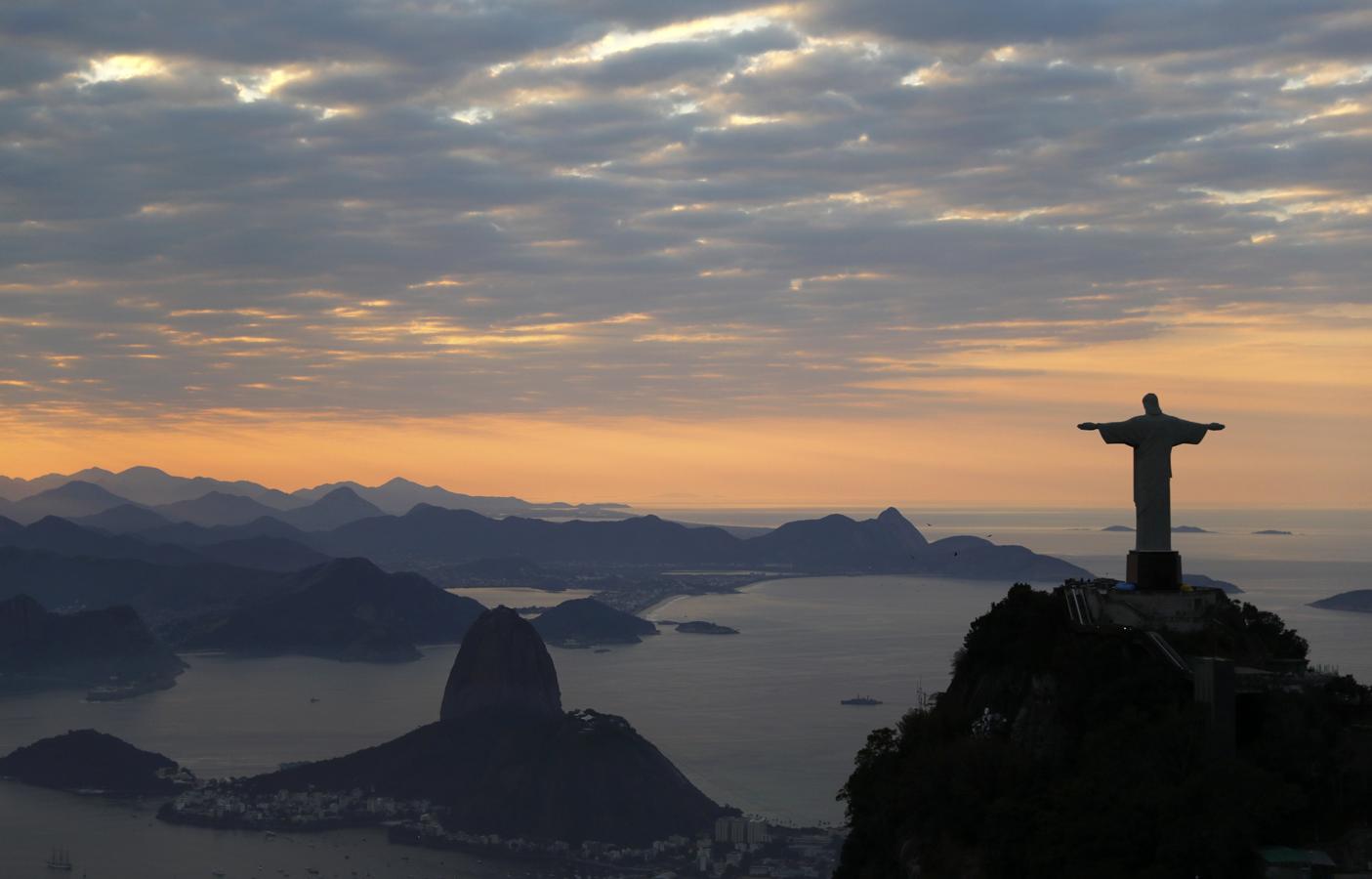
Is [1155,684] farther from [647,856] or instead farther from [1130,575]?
[647,856]

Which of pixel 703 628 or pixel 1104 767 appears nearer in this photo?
pixel 1104 767

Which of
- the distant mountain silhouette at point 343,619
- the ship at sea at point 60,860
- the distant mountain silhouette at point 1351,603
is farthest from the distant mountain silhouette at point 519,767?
the distant mountain silhouette at point 1351,603

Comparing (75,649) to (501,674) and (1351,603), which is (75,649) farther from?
(1351,603)

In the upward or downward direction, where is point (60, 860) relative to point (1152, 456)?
downward

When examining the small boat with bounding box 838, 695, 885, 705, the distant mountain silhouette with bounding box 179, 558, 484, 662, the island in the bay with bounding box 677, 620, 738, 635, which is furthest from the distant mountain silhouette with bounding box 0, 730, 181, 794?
the island in the bay with bounding box 677, 620, 738, 635

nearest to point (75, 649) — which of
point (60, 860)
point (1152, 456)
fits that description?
point (60, 860)

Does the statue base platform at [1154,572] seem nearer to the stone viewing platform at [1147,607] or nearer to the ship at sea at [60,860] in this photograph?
the stone viewing platform at [1147,607]
